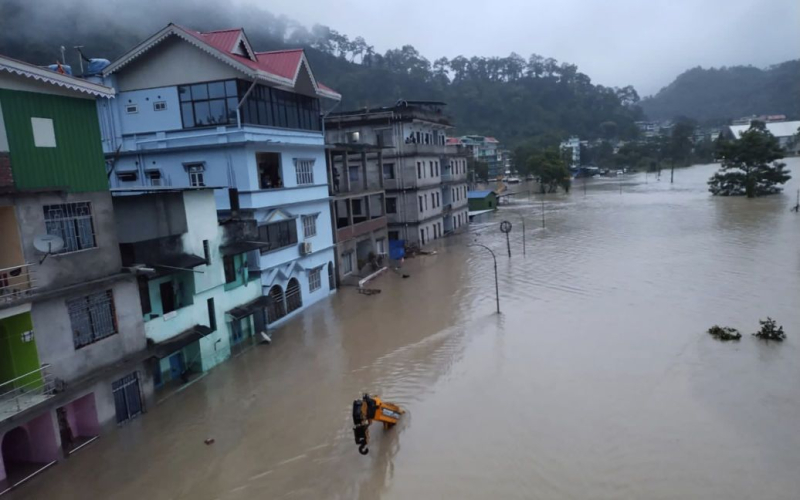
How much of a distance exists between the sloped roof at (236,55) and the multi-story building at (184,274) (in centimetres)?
612

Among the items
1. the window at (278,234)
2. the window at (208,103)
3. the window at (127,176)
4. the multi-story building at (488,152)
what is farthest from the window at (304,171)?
the multi-story building at (488,152)

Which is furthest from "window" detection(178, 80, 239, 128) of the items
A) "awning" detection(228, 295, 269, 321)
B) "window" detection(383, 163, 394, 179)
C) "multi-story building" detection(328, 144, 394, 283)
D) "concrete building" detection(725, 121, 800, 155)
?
"concrete building" detection(725, 121, 800, 155)

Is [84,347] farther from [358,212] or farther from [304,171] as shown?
[358,212]

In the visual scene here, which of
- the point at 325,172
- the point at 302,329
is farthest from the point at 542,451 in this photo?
the point at 325,172

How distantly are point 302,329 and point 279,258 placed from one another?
126 inches

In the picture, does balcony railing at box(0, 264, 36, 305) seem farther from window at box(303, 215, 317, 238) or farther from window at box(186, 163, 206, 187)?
window at box(303, 215, 317, 238)

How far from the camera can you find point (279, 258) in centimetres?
2252

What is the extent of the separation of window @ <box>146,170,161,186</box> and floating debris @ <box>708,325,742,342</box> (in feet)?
74.5

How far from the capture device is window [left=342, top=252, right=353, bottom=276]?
29948 mm

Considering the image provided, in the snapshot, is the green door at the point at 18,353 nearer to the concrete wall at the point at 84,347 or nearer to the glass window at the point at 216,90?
the concrete wall at the point at 84,347

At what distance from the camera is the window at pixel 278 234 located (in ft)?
71.3

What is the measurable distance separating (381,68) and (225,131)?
357 feet

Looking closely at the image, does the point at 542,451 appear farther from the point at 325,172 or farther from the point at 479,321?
the point at 325,172

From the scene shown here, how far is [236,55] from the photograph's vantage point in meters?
21.7
